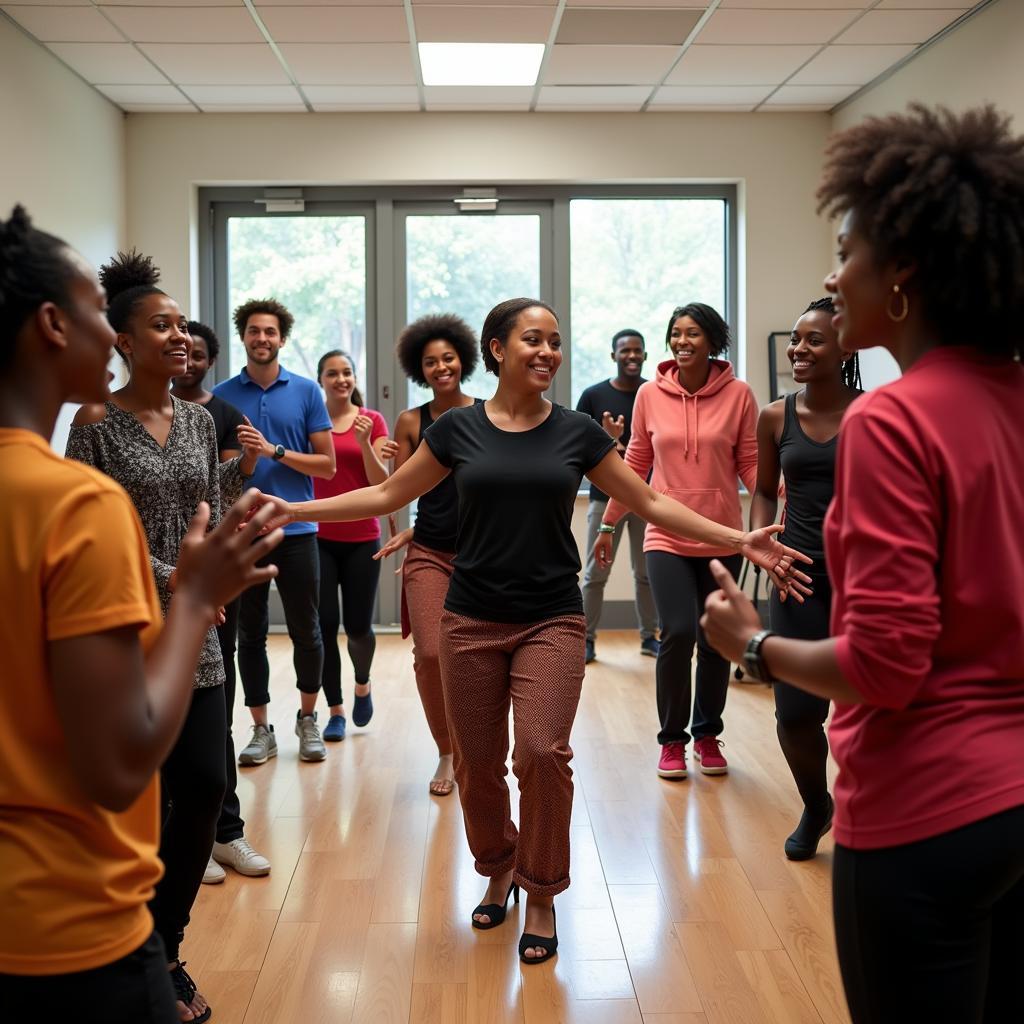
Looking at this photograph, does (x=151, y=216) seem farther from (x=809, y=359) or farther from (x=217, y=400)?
(x=809, y=359)

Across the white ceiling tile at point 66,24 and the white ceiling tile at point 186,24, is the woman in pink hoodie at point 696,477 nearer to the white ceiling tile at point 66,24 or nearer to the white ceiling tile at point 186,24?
the white ceiling tile at point 186,24

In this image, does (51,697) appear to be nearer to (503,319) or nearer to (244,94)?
(503,319)

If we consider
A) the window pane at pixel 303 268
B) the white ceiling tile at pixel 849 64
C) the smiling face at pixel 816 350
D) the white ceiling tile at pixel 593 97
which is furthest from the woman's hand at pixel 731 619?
the window pane at pixel 303 268

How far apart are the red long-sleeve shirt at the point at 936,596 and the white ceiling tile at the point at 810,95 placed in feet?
19.2

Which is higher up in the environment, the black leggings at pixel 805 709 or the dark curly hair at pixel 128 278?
the dark curly hair at pixel 128 278

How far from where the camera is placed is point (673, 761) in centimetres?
416

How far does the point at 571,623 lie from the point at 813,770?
3.23ft

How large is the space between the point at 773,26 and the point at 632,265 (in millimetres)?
2101

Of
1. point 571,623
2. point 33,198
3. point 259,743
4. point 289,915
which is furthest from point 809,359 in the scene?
point 33,198

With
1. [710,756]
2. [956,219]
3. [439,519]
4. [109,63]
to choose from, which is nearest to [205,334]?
[439,519]

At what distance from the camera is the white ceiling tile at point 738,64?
5.80 m

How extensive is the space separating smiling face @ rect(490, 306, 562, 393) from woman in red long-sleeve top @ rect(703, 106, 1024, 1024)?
1575 millimetres

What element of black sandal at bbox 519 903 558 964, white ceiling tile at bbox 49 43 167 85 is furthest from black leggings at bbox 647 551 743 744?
white ceiling tile at bbox 49 43 167 85

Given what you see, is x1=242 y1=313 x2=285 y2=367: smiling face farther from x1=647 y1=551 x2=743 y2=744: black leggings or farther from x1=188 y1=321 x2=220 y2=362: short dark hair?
x1=647 y1=551 x2=743 y2=744: black leggings
